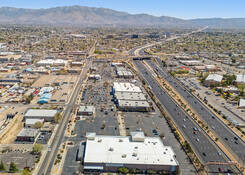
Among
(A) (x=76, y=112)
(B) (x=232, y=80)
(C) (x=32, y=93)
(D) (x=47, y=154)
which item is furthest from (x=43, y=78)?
(B) (x=232, y=80)

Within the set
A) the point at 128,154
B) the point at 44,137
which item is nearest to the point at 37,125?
the point at 44,137

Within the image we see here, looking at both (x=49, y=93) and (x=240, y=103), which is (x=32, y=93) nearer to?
(x=49, y=93)

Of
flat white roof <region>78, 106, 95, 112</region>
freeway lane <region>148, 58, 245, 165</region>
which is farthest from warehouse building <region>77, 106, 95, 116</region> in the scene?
freeway lane <region>148, 58, 245, 165</region>

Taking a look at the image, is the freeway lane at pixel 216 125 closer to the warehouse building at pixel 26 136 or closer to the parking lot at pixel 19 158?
the parking lot at pixel 19 158

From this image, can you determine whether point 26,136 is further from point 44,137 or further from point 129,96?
point 129,96

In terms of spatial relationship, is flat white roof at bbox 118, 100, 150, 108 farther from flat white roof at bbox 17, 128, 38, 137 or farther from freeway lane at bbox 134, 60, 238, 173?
flat white roof at bbox 17, 128, 38, 137
